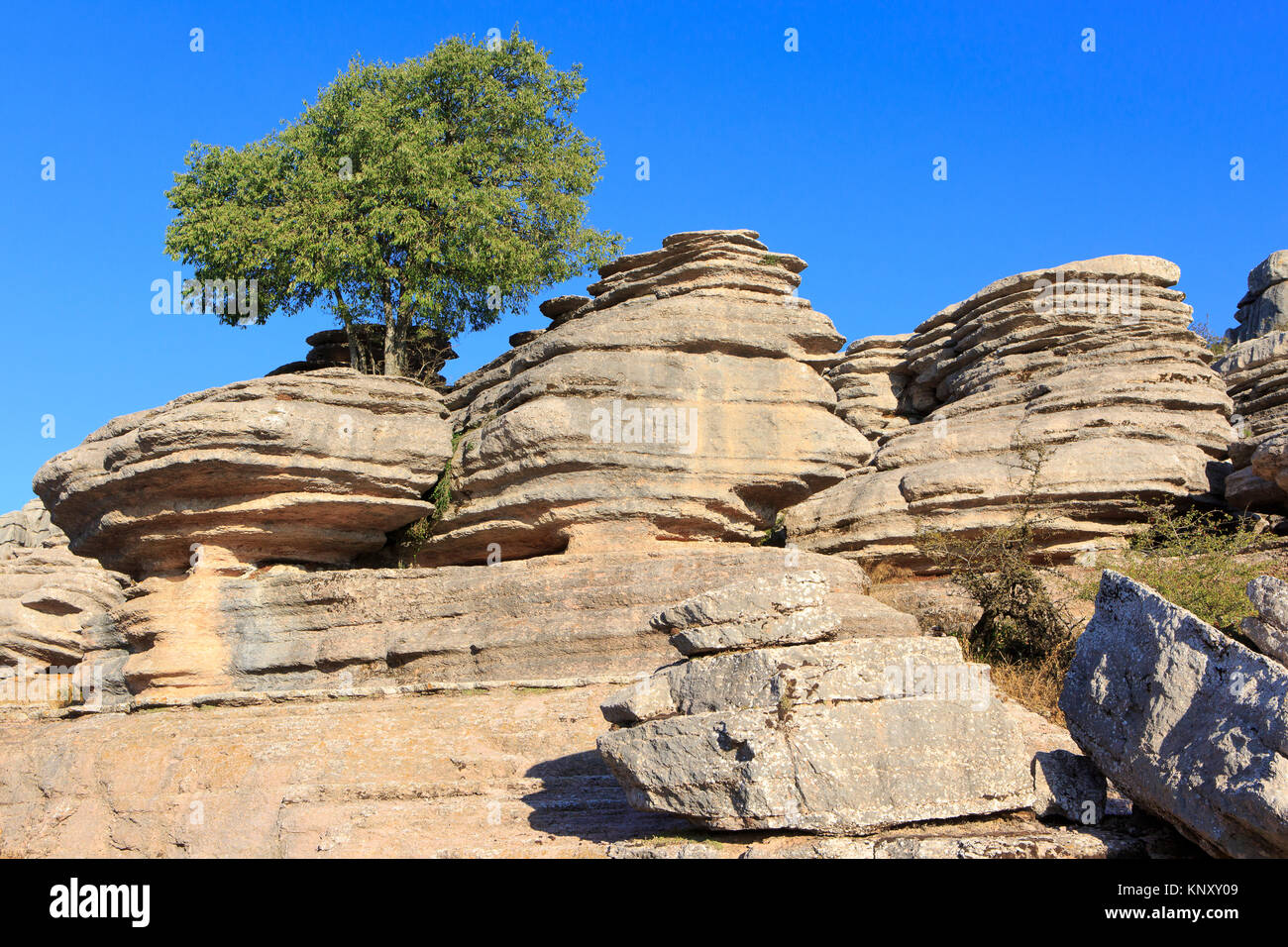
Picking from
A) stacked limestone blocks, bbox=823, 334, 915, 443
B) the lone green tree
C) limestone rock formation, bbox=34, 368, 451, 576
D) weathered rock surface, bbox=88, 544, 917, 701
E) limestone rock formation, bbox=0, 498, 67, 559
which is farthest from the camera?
limestone rock formation, bbox=0, 498, 67, 559

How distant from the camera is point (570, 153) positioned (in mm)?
26266

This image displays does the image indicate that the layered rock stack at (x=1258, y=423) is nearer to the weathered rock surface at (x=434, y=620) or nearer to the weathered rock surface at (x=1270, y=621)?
the weathered rock surface at (x=434, y=620)

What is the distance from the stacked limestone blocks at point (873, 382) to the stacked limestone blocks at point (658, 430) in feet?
31.6

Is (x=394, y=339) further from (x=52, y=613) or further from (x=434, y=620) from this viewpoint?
(x=52, y=613)

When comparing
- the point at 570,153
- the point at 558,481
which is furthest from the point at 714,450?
the point at 570,153

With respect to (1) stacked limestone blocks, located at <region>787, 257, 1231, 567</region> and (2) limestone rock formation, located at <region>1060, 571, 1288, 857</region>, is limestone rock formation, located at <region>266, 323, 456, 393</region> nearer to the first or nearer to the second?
(1) stacked limestone blocks, located at <region>787, 257, 1231, 567</region>

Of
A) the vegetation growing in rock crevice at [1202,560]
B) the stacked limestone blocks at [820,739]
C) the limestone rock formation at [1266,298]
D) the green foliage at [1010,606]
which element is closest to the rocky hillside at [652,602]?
the stacked limestone blocks at [820,739]

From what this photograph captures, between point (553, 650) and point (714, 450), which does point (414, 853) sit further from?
point (714, 450)

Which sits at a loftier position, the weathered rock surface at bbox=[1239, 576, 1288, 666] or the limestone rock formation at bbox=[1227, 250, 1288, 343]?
the limestone rock formation at bbox=[1227, 250, 1288, 343]

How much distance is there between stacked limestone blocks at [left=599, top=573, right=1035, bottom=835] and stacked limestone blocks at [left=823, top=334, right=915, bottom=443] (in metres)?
20.2

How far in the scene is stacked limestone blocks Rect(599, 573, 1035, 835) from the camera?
8.21 meters

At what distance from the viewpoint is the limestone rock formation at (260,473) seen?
1752 cm

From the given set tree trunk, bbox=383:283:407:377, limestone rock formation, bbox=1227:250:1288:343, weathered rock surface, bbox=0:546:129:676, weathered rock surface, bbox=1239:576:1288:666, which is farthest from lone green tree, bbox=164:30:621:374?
limestone rock formation, bbox=1227:250:1288:343
